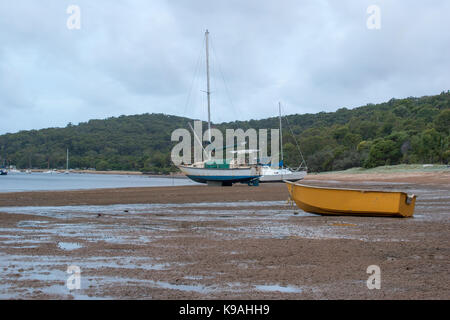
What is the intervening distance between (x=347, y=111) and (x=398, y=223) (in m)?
150

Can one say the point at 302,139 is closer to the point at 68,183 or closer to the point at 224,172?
the point at 68,183

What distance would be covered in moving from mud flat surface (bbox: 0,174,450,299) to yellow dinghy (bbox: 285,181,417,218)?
517 millimetres

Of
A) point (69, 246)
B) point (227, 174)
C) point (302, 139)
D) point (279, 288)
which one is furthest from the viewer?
point (302, 139)

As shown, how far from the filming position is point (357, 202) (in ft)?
52.3

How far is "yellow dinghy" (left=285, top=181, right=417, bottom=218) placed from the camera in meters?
15.5

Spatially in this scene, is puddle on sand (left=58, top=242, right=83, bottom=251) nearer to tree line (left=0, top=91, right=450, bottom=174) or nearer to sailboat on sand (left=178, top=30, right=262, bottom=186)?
sailboat on sand (left=178, top=30, right=262, bottom=186)

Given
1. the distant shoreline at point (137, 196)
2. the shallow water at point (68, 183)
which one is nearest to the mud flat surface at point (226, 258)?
the distant shoreline at point (137, 196)

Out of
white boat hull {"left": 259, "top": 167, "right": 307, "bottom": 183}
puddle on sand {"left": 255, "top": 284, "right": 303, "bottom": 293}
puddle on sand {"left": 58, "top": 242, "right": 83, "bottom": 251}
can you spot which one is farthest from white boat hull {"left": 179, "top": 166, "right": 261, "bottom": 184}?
puddle on sand {"left": 255, "top": 284, "right": 303, "bottom": 293}

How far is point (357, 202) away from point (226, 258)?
842 centimetres

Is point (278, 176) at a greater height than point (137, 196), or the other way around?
point (278, 176)

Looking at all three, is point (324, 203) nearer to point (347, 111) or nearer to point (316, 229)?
point (316, 229)

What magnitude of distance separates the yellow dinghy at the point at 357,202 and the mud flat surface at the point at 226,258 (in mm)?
517

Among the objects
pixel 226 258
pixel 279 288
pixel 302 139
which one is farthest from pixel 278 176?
pixel 302 139

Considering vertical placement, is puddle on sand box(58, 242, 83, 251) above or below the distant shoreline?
above
